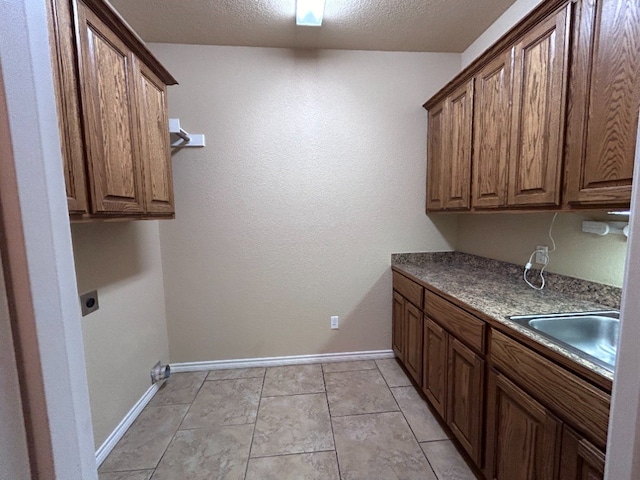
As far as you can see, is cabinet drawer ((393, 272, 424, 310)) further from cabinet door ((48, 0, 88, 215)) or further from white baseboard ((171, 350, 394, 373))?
cabinet door ((48, 0, 88, 215))

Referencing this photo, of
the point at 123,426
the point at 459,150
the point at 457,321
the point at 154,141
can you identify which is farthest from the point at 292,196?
the point at 123,426

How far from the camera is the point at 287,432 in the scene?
175 cm

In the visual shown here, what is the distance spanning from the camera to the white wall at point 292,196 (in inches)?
91.5

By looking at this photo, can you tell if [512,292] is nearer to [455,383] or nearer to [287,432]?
[455,383]

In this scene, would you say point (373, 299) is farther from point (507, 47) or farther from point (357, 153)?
point (507, 47)

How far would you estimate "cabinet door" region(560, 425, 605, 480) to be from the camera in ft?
2.67

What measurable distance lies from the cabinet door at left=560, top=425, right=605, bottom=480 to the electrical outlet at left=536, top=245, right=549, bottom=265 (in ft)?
3.65

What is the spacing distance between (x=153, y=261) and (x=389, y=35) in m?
2.64

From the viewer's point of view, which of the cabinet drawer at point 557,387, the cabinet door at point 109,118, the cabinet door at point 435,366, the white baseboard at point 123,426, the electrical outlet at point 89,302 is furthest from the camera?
the cabinet door at point 435,366

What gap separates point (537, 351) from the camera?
1.03 metres

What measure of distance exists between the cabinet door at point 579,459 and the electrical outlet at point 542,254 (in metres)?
1.11

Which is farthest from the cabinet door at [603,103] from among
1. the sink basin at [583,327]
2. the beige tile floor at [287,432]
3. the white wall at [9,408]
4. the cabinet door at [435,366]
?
the white wall at [9,408]

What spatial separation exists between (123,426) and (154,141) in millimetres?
1828

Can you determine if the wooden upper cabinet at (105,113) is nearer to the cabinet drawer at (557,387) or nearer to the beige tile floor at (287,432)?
the beige tile floor at (287,432)
